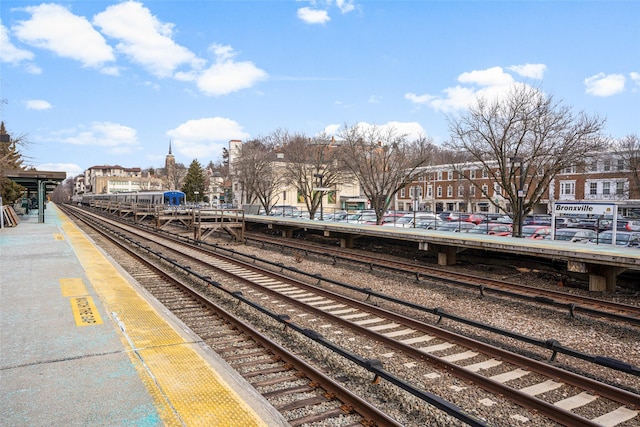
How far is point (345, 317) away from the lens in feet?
30.7

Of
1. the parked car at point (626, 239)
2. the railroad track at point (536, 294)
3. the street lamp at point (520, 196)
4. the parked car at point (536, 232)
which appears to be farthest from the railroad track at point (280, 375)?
the parked car at point (536, 232)

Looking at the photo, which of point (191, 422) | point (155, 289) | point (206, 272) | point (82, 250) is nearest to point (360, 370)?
point (191, 422)

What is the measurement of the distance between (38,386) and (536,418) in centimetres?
588

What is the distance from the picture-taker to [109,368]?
221 inches

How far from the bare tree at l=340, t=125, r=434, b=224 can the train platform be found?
76.3 feet

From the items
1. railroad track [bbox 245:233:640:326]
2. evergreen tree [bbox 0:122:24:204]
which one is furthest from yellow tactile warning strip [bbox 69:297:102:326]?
evergreen tree [bbox 0:122:24:204]

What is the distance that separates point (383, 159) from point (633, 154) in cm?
2622

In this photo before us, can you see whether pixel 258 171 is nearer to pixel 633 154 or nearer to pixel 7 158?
pixel 7 158

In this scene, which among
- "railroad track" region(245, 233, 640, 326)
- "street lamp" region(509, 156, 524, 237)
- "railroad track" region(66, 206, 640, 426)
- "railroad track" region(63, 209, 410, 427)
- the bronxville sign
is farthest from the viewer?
"street lamp" region(509, 156, 524, 237)

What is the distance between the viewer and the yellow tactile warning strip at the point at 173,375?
446 centimetres

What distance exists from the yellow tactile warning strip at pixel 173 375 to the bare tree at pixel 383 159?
2387 centimetres

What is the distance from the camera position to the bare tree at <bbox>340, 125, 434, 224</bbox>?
31.1 m

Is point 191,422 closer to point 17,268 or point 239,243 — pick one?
point 17,268

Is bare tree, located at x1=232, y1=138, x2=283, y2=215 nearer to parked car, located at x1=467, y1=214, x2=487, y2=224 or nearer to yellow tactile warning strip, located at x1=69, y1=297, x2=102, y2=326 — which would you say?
parked car, located at x1=467, y1=214, x2=487, y2=224
